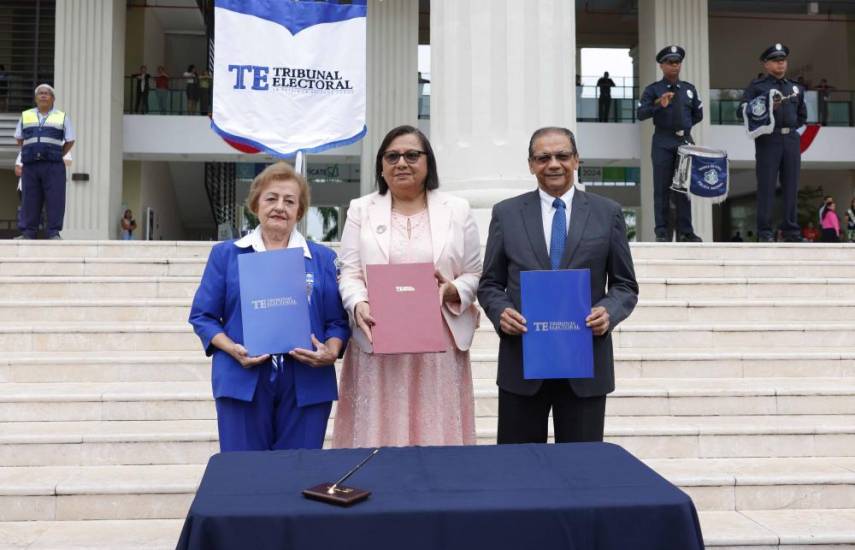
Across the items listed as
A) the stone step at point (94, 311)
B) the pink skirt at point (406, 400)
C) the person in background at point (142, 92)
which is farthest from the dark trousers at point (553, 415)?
the person in background at point (142, 92)

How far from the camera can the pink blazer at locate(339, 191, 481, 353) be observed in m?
3.13

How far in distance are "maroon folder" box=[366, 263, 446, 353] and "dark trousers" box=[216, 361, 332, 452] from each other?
1.26ft

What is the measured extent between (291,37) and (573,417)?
14.4 ft

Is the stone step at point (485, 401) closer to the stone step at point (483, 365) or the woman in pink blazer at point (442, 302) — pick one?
the stone step at point (483, 365)

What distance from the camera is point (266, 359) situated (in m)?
2.91

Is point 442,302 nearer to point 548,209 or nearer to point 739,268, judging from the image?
point 548,209

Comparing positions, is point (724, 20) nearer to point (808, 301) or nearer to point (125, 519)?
point (808, 301)

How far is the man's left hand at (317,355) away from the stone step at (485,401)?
2.28 m

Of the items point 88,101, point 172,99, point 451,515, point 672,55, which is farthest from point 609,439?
point 172,99

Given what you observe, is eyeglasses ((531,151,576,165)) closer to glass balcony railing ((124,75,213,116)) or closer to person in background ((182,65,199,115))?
glass balcony railing ((124,75,213,116))

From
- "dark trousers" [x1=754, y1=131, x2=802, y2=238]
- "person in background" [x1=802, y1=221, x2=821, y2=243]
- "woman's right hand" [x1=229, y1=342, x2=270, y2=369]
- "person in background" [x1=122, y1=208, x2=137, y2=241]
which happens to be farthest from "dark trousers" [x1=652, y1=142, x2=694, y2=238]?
"person in background" [x1=802, y1=221, x2=821, y2=243]

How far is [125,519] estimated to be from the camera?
4.11 m

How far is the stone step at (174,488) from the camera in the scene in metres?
4.07

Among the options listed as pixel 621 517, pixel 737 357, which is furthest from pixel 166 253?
→ pixel 621 517
